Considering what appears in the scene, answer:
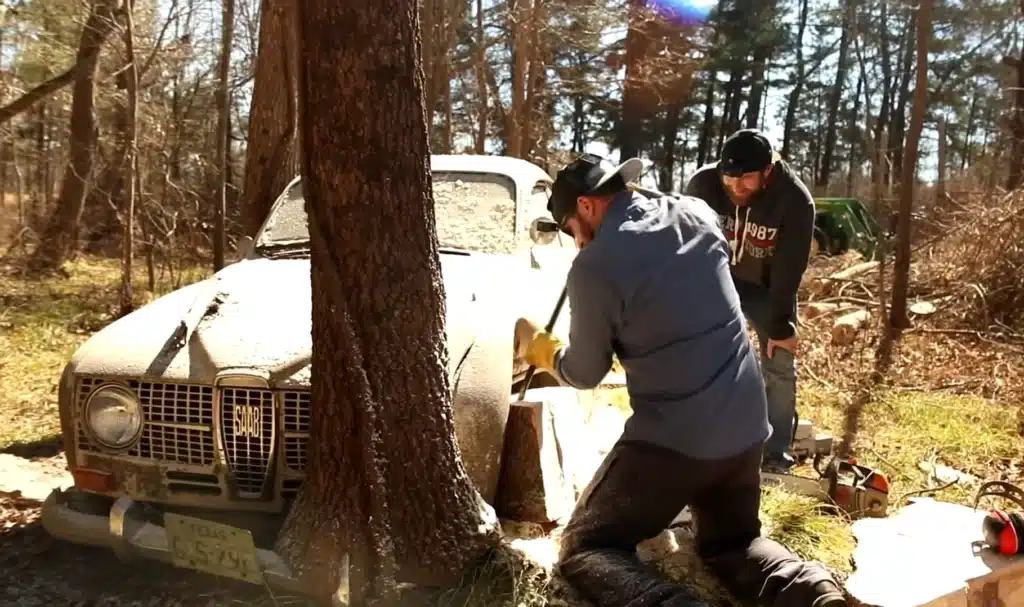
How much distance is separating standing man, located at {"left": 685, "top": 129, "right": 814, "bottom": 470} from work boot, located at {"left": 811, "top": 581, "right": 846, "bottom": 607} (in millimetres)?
1644

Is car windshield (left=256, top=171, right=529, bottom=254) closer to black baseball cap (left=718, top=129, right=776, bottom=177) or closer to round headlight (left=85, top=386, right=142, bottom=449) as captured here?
black baseball cap (left=718, top=129, right=776, bottom=177)

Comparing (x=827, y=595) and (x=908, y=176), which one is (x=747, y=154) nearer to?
(x=827, y=595)

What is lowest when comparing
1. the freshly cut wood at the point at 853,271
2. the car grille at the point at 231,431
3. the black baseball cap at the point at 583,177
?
the car grille at the point at 231,431

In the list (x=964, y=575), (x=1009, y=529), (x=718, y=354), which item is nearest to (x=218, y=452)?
(x=718, y=354)

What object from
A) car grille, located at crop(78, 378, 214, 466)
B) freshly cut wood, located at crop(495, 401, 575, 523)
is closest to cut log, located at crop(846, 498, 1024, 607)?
freshly cut wood, located at crop(495, 401, 575, 523)

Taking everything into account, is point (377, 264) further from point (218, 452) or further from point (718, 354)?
point (718, 354)

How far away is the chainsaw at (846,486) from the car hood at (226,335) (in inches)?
76.4

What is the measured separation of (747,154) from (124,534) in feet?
10.7

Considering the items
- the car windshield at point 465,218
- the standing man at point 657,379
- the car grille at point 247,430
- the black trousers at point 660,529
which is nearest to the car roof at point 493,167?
the car windshield at point 465,218

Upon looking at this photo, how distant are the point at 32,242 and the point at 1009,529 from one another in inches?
525

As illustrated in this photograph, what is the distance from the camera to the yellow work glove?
9.99 ft

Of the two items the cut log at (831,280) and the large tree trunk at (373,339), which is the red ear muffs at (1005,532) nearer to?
the large tree trunk at (373,339)

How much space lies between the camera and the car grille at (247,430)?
297cm

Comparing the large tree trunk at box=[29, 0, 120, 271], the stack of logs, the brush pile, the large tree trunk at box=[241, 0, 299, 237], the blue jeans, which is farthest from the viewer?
the large tree trunk at box=[29, 0, 120, 271]
